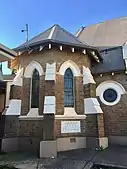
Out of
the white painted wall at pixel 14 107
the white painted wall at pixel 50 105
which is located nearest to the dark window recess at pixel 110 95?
the white painted wall at pixel 50 105

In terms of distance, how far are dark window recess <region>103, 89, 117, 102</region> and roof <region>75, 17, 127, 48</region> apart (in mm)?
4782

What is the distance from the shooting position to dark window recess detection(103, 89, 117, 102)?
36.3 ft

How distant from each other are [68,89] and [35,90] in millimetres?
2022

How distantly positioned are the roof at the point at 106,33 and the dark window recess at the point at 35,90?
23.4 feet

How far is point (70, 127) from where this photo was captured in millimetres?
9406

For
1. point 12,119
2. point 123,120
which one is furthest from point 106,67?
point 12,119

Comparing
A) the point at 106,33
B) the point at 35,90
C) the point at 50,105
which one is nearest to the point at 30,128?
the point at 50,105

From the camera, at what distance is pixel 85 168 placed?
6.10 m

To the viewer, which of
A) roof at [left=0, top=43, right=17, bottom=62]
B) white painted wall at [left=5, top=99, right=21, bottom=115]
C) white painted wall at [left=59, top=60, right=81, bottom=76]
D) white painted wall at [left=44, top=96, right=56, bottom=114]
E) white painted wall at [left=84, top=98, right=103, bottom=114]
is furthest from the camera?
white painted wall at [left=59, top=60, right=81, bottom=76]

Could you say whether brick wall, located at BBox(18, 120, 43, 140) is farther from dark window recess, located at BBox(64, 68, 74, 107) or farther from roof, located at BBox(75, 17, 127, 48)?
roof, located at BBox(75, 17, 127, 48)

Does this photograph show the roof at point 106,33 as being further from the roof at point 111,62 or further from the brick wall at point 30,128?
the brick wall at point 30,128

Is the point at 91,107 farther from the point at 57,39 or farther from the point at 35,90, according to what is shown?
the point at 57,39

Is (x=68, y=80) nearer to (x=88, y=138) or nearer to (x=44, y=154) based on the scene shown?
(x=88, y=138)

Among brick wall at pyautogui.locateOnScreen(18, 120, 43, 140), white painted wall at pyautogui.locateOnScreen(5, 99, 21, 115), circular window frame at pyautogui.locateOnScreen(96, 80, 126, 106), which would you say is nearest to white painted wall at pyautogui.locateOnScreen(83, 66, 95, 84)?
circular window frame at pyautogui.locateOnScreen(96, 80, 126, 106)
